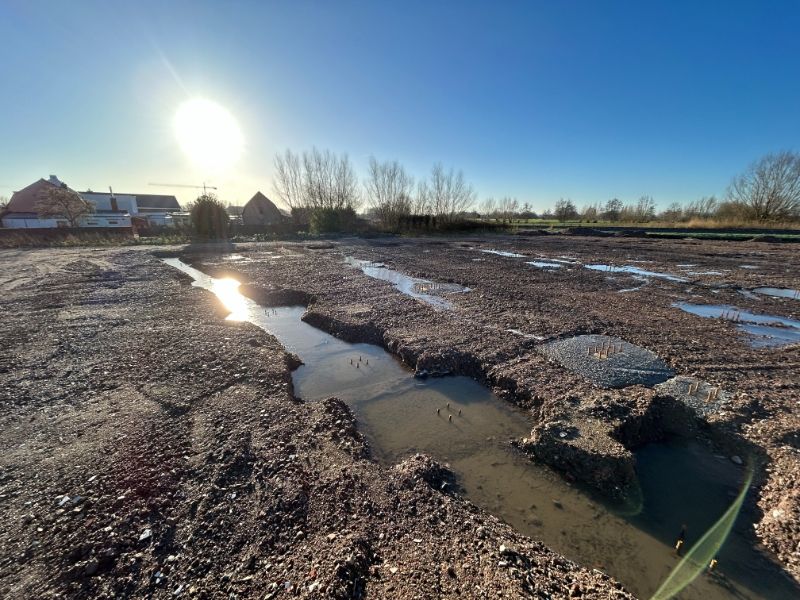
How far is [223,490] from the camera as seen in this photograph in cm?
305

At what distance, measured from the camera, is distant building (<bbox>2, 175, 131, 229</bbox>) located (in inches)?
1401

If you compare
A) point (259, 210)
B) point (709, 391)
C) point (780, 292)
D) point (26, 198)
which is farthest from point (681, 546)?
point (26, 198)

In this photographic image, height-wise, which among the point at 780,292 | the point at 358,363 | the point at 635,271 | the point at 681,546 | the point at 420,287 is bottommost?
the point at 681,546

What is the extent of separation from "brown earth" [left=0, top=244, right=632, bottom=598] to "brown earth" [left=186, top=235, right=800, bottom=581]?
0.39 feet

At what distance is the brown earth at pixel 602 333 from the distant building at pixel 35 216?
3653 cm

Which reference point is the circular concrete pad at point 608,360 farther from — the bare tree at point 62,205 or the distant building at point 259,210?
the distant building at point 259,210

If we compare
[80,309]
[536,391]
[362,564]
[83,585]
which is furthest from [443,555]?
[80,309]

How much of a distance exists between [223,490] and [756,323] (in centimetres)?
1131

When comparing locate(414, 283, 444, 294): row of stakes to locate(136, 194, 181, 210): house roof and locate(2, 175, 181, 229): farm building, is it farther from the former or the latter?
locate(136, 194, 181, 210): house roof

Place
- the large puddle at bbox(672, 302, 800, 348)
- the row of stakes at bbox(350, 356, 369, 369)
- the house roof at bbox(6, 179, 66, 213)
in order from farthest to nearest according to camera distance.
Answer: the house roof at bbox(6, 179, 66, 213) → the large puddle at bbox(672, 302, 800, 348) → the row of stakes at bbox(350, 356, 369, 369)

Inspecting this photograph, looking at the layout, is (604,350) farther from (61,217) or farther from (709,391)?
(61,217)

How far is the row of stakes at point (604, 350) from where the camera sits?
5.83 metres

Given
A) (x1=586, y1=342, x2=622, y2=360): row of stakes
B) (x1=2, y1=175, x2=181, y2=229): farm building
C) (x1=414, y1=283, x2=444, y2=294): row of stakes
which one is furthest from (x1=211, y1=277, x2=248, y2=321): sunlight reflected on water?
(x1=2, y1=175, x2=181, y2=229): farm building

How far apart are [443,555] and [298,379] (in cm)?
382
